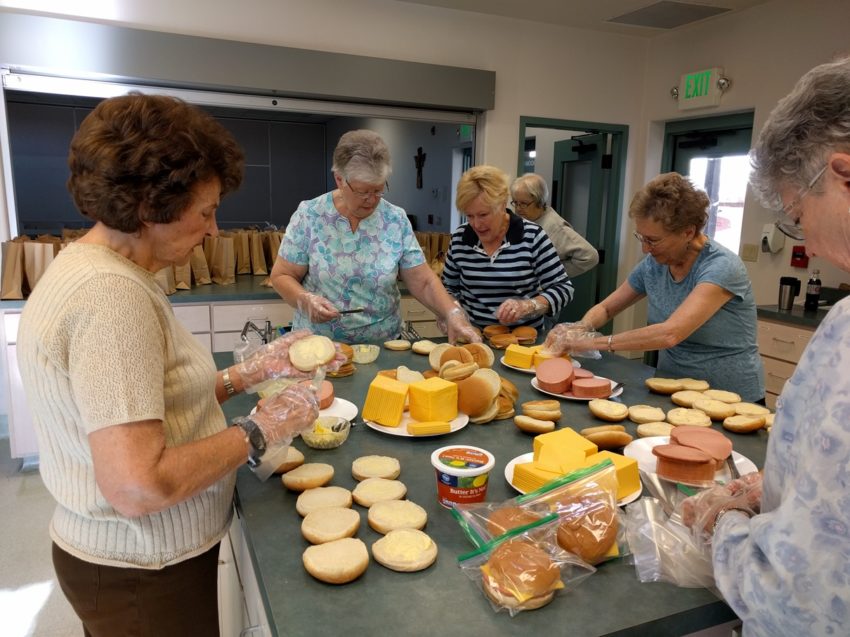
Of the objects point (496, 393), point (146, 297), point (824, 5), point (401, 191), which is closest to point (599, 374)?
point (496, 393)

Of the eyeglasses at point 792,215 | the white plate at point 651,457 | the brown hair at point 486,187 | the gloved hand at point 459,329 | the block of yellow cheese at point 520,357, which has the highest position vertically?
the brown hair at point 486,187

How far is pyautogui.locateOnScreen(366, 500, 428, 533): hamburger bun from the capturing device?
1039 mm

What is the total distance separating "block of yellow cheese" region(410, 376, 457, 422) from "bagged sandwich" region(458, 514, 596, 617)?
514mm

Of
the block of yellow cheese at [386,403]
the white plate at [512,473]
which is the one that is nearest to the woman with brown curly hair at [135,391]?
the block of yellow cheese at [386,403]

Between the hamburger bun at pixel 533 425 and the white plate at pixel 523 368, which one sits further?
the white plate at pixel 523 368

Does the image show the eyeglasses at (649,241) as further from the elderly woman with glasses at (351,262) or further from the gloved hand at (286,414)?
the gloved hand at (286,414)

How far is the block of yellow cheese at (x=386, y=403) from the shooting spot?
57.8 inches

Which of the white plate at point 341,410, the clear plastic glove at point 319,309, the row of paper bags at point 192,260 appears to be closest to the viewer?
the white plate at point 341,410

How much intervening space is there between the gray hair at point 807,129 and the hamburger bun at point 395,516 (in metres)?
0.82

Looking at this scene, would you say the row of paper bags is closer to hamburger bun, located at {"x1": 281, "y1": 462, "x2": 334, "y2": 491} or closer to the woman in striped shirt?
the woman in striped shirt

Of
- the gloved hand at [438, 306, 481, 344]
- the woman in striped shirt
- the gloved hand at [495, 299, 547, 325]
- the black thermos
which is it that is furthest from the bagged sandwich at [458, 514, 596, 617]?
the black thermos

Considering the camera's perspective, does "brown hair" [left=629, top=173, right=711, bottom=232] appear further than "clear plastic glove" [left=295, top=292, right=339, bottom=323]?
No

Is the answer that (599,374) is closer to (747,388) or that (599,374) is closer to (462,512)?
(747,388)

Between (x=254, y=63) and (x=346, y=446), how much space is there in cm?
308
